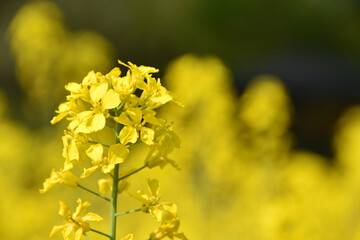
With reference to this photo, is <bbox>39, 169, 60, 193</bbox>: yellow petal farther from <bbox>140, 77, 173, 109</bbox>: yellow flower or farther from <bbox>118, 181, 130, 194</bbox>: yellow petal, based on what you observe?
<bbox>140, 77, 173, 109</bbox>: yellow flower

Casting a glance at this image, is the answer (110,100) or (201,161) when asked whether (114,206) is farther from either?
(201,161)

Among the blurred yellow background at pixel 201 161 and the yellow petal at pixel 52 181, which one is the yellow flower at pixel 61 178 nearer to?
the yellow petal at pixel 52 181

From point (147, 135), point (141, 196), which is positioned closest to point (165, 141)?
point (147, 135)

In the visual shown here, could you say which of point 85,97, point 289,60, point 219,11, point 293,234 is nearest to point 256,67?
point 289,60

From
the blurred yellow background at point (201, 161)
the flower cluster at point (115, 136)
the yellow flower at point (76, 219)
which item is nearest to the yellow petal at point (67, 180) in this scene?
the flower cluster at point (115, 136)

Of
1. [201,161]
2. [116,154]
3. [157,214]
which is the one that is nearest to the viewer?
[116,154]

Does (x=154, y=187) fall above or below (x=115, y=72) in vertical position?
below

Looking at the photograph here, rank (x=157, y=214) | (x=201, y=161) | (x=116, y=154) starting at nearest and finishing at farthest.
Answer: (x=116, y=154), (x=157, y=214), (x=201, y=161)

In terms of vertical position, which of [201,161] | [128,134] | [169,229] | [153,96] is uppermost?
[201,161]

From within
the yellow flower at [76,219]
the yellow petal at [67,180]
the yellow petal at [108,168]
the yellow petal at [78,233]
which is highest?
the yellow petal at [67,180]
